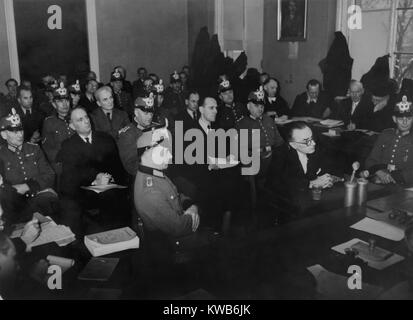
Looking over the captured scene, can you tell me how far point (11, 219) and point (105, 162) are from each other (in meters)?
0.95

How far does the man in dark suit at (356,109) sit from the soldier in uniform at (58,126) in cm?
250

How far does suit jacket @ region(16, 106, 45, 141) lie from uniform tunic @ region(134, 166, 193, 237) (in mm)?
2416

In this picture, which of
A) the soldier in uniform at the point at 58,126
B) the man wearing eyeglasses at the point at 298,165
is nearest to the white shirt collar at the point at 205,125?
the man wearing eyeglasses at the point at 298,165

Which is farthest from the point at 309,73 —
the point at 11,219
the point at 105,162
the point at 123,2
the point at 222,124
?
the point at 11,219

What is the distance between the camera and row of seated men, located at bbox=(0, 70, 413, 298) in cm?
180

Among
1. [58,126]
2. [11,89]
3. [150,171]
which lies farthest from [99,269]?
[11,89]

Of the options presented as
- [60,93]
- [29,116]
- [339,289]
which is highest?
[60,93]

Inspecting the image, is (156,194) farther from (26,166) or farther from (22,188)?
(26,166)

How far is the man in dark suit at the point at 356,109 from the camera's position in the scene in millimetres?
3891

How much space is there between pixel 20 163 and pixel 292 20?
3781mm

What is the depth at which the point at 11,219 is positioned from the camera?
6.17 ft

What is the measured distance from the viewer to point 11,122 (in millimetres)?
2488

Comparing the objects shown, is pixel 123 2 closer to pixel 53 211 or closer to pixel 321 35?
pixel 321 35

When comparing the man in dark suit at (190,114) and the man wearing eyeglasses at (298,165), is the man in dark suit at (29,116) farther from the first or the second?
the man wearing eyeglasses at (298,165)
